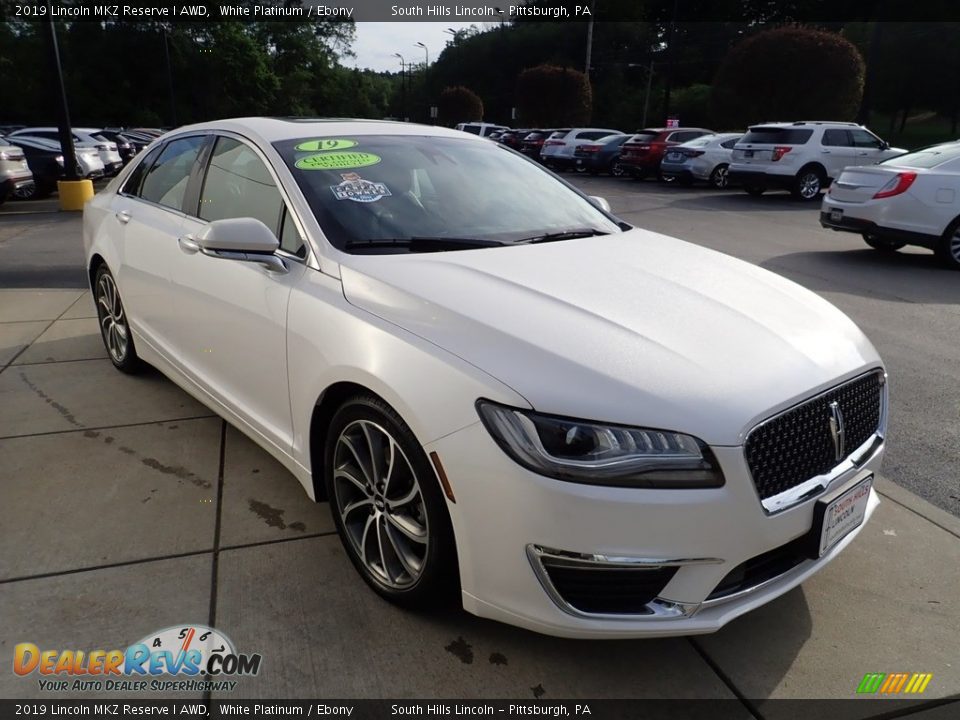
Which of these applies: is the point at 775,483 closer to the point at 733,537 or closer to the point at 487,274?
the point at 733,537

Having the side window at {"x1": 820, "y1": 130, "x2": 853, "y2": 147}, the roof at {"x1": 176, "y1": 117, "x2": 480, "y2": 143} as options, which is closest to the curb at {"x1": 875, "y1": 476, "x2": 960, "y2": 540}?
the roof at {"x1": 176, "y1": 117, "x2": 480, "y2": 143}

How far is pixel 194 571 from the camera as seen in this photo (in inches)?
109

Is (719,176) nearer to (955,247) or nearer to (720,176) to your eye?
(720,176)

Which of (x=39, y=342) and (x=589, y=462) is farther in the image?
(x=39, y=342)

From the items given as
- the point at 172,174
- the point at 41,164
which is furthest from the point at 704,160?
the point at 172,174

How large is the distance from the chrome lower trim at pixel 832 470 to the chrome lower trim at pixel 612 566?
9.9 inches

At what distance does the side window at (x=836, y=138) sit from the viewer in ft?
52.7

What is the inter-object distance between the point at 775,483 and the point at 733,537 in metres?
0.22

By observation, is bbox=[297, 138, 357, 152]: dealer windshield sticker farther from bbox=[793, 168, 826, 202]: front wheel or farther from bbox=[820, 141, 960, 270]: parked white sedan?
bbox=[793, 168, 826, 202]: front wheel

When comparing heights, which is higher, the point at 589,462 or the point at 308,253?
the point at 308,253

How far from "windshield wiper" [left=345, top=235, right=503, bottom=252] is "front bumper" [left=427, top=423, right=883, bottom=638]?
1025mm

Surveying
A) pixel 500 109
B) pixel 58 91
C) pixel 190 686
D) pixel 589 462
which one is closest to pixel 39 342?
pixel 190 686

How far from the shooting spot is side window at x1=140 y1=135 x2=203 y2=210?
3.86 m

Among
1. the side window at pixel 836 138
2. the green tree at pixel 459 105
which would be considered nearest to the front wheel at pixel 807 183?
the side window at pixel 836 138
